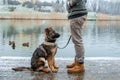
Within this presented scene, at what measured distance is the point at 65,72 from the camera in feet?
32.1

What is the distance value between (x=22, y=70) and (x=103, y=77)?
165cm

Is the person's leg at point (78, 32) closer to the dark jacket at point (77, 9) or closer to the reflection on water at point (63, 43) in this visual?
the dark jacket at point (77, 9)

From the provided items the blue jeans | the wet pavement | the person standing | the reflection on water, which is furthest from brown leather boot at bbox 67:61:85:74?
the reflection on water

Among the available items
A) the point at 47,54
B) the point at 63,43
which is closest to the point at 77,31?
the point at 47,54

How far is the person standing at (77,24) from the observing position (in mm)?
9641

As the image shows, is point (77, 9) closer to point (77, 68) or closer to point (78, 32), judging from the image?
point (78, 32)

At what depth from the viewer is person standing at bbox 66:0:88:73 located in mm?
9641

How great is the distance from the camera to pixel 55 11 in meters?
67.1

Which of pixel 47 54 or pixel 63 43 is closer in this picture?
pixel 47 54

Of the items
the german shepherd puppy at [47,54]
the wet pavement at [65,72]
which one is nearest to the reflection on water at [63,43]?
the wet pavement at [65,72]

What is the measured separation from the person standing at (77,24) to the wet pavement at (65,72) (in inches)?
9.3

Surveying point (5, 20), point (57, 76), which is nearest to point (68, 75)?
point (57, 76)

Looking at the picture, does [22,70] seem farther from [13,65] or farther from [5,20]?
[5,20]

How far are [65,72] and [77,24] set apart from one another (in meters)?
0.98
